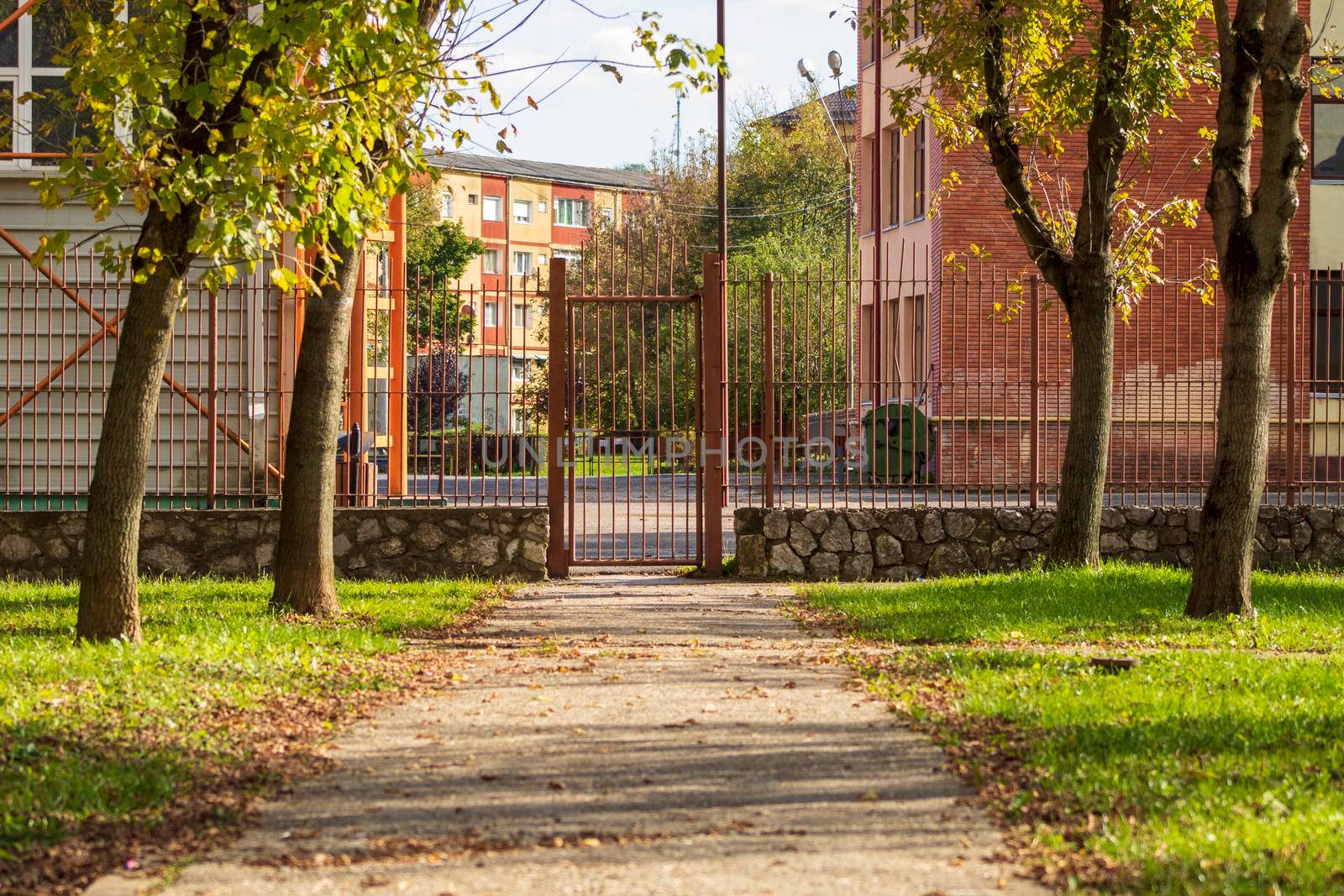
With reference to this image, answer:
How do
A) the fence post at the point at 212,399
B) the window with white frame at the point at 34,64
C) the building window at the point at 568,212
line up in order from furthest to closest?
the building window at the point at 568,212
the window with white frame at the point at 34,64
the fence post at the point at 212,399

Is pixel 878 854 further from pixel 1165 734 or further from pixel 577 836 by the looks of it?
pixel 1165 734

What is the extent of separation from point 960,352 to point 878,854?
20.7 meters

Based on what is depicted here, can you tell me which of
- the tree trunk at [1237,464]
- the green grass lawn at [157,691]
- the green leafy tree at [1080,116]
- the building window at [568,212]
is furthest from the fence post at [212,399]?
the building window at [568,212]

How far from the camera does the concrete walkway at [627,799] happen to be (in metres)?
4.72

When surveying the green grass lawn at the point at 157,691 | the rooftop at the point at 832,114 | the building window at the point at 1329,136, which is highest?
the rooftop at the point at 832,114

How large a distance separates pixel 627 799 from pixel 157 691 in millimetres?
2886

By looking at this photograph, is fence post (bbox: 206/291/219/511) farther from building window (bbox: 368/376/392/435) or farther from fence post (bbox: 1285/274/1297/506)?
fence post (bbox: 1285/274/1297/506)

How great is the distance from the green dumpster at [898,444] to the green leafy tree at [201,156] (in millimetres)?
6958

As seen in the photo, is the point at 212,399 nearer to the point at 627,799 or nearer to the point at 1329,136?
the point at 627,799

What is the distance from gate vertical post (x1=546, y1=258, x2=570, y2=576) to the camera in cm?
1431

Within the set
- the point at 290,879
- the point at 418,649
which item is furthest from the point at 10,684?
the point at 290,879

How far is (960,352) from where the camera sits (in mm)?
25047

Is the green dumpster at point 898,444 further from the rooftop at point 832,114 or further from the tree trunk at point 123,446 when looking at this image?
the rooftop at point 832,114

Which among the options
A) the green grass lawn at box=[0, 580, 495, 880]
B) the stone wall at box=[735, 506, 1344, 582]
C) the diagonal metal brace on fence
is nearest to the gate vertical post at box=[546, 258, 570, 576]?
the stone wall at box=[735, 506, 1344, 582]
